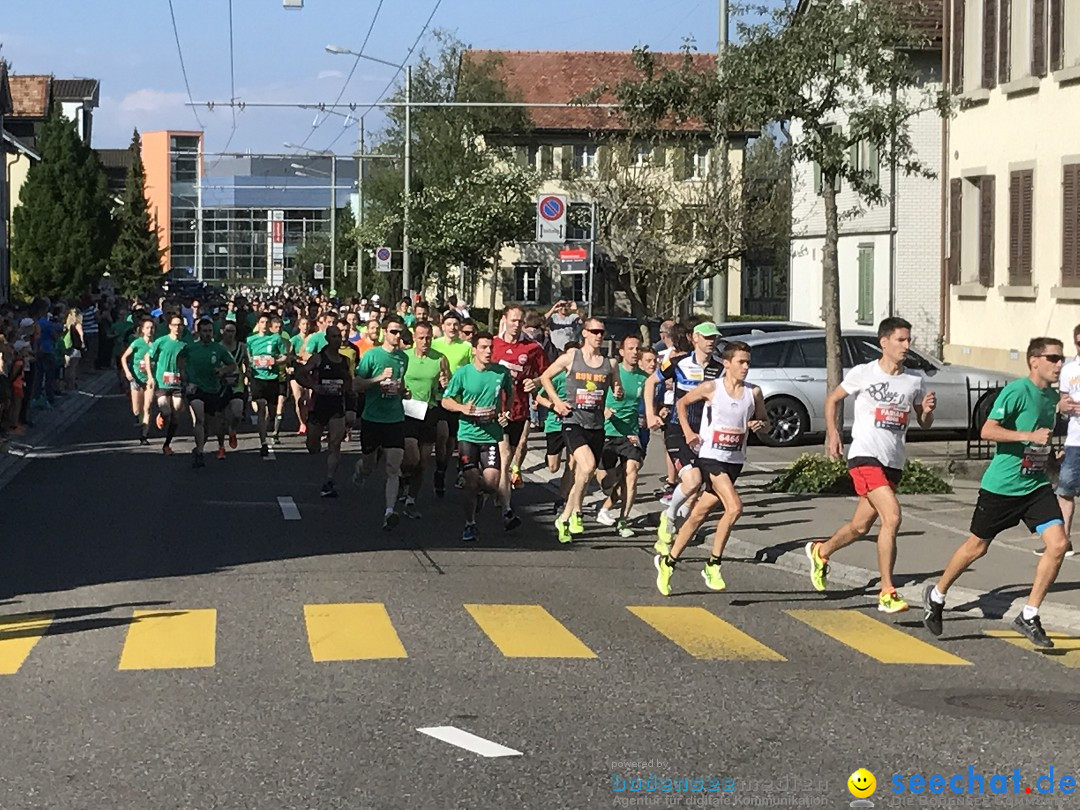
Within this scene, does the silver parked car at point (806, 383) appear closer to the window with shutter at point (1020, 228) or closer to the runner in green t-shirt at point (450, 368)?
the window with shutter at point (1020, 228)

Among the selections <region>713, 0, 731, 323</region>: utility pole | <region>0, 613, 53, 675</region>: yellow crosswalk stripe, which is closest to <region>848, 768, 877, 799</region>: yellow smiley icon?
<region>0, 613, 53, 675</region>: yellow crosswalk stripe

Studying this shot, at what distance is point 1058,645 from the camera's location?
36.4 feet

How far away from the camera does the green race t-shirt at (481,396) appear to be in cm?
1513

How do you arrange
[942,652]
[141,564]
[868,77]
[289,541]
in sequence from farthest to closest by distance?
[868,77] < [289,541] < [141,564] < [942,652]

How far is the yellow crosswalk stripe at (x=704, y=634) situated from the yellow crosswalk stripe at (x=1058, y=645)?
1.57 meters

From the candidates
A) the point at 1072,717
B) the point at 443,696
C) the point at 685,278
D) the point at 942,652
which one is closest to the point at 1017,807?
the point at 1072,717

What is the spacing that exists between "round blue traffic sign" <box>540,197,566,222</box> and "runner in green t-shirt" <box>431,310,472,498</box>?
5.34 meters

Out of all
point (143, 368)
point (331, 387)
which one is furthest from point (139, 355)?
point (331, 387)

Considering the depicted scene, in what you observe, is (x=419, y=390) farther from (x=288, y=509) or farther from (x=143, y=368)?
(x=143, y=368)

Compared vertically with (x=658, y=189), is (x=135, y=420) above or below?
below

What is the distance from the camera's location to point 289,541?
1538 centimetres

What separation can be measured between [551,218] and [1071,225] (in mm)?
7164

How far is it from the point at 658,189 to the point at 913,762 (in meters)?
38.9

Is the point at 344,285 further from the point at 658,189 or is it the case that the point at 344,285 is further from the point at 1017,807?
the point at 1017,807
